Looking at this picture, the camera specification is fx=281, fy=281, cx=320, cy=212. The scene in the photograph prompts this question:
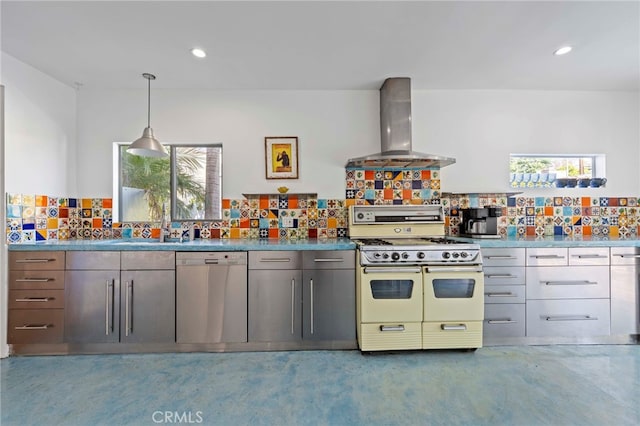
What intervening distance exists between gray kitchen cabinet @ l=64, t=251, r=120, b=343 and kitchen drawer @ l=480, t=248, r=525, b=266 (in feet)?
10.2

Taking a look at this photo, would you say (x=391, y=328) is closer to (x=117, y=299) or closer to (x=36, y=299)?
(x=117, y=299)

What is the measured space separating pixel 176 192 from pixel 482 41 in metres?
3.20

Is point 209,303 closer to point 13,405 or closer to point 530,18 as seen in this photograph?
point 13,405

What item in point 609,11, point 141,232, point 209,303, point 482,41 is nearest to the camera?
point 609,11

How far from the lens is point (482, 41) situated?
218cm

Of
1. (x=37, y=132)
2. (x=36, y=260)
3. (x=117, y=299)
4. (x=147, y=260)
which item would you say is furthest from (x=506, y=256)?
(x=37, y=132)

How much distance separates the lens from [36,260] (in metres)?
2.29

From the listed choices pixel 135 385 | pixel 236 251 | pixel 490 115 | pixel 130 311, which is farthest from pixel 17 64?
pixel 490 115

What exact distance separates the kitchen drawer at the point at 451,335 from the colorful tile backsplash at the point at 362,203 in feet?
3.55

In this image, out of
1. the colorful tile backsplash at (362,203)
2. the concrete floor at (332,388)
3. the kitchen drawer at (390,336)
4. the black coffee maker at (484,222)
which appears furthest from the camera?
the colorful tile backsplash at (362,203)

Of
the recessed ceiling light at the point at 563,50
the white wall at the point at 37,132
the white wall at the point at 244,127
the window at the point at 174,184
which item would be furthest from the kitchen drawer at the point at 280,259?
the recessed ceiling light at the point at 563,50

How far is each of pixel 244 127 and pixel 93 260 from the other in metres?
1.83

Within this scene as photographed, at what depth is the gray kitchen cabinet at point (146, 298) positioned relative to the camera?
7.56 feet

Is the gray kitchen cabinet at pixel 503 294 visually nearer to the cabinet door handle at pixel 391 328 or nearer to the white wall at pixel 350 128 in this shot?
the cabinet door handle at pixel 391 328
